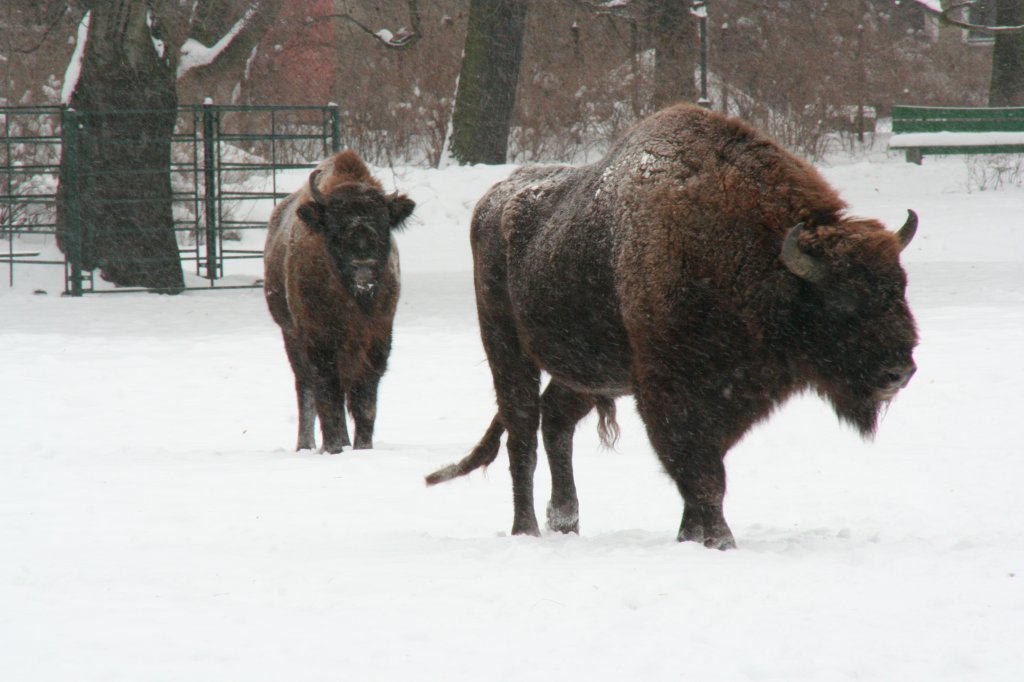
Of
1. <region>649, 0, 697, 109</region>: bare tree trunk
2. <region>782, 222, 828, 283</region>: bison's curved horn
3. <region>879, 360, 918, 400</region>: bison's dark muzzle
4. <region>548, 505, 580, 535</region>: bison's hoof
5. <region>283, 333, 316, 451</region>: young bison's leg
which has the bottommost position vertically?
<region>283, 333, 316, 451</region>: young bison's leg

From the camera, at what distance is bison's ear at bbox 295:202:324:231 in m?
9.17

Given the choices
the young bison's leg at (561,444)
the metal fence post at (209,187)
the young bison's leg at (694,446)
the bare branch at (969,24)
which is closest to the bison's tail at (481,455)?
the young bison's leg at (561,444)

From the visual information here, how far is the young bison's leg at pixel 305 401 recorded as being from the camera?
9938 millimetres

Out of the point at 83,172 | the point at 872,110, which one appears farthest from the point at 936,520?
the point at 872,110

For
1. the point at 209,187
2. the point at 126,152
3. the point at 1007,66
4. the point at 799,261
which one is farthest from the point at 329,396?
the point at 1007,66

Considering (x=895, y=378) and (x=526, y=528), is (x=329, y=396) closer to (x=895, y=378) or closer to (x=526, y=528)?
(x=526, y=528)

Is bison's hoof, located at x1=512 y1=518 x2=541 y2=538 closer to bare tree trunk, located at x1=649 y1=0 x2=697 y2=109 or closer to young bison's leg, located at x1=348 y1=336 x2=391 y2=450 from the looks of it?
young bison's leg, located at x1=348 y1=336 x2=391 y2=450

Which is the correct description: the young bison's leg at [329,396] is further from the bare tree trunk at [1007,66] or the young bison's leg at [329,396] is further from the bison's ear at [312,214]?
the bare tree trunk at [1007,66]

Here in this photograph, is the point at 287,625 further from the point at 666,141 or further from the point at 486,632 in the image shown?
the point at 666,141

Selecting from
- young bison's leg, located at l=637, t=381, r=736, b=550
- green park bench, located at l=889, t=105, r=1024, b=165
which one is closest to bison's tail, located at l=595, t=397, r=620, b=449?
young bison's leg, located at l=637, t=381, r=736, b=550

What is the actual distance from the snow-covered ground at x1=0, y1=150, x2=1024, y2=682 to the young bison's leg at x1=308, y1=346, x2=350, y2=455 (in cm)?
34

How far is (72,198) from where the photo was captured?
1831 centimetres

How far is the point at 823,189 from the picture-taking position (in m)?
5.16

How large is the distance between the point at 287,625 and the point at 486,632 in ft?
2.17
